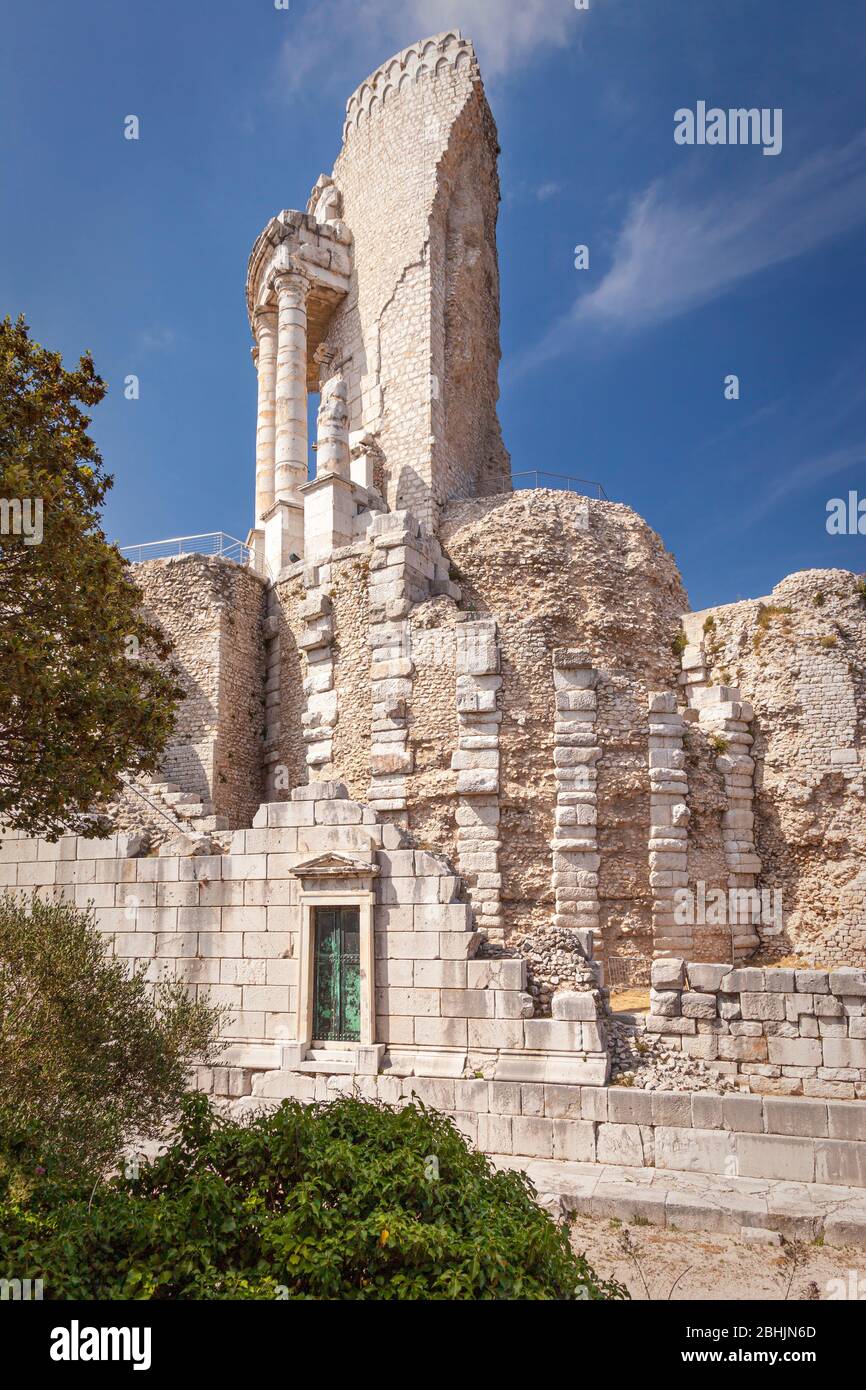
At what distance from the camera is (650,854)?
17.7m

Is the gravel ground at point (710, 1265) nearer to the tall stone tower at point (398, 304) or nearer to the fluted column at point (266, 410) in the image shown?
the tall stone tower at point (398, 304)

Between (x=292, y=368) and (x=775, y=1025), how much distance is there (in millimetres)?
22668

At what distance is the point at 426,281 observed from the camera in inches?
985

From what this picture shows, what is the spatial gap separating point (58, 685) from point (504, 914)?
10.3 m

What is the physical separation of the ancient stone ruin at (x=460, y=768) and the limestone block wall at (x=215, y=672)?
0.08 meters

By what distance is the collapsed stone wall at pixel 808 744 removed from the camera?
18047mm

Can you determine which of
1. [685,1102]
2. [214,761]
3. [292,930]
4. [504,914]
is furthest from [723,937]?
[214,761]

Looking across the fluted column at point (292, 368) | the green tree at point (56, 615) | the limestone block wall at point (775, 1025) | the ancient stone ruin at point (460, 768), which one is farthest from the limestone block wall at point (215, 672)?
the limestone block wall at point (775, 1025)

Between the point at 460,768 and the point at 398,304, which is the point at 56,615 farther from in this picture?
the point at 398,304

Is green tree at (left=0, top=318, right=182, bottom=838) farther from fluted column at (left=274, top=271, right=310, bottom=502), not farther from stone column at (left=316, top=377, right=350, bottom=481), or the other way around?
fluted column at (left=274, top=271, right=310, bottom=502)

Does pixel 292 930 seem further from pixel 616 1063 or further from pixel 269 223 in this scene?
pixel 269 223

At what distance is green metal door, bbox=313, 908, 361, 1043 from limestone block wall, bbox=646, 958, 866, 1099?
358 centimetres

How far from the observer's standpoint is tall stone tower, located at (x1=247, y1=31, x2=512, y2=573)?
966 inches

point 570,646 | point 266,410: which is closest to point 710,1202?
point 570,646
